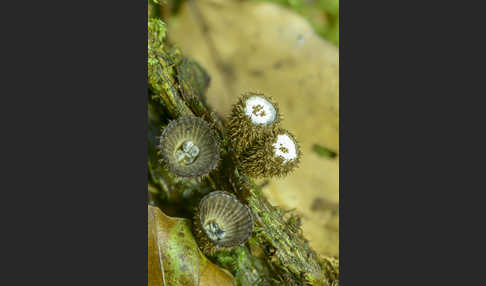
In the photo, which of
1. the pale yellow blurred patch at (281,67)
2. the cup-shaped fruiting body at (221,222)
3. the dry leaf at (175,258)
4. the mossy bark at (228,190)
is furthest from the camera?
the pale yellow blurred patch at (281,67)

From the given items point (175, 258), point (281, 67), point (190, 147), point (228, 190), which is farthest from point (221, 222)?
point (281, 67)

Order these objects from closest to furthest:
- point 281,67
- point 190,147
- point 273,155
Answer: point 273,155 → point 190,147 → point 281,67

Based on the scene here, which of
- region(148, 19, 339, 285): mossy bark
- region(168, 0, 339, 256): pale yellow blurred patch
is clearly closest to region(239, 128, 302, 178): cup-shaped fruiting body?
region(148, 19, 339, 285): mossy bark

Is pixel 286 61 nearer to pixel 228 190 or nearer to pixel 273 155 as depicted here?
pixel 273 155

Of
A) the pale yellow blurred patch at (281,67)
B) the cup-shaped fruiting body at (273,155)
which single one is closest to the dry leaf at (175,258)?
the cup-shaped fruiting body at (273,155)

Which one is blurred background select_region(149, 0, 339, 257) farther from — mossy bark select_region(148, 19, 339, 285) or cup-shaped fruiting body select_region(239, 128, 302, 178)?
cup-shaped fruiting body select_region(239, 128, 302, 178)

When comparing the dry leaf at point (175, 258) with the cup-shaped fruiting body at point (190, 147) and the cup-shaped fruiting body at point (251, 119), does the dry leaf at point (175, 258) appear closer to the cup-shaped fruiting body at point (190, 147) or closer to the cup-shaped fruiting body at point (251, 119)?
the cup-shaped fruiting body at point (190, 147)
